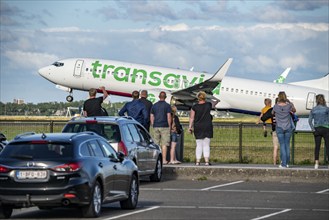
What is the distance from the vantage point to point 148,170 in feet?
75.6

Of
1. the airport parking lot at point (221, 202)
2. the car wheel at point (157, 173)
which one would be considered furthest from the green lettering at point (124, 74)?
the car wheel at point (157, 173)

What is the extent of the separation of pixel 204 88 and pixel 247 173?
34.5 m

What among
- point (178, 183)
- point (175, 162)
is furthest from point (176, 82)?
point (178, 183)

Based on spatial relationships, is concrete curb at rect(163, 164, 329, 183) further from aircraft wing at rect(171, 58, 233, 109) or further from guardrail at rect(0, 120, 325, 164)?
aircraft wing at rect(171, 58, 233, 109)

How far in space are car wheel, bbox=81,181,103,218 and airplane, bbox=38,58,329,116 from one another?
1593 inches

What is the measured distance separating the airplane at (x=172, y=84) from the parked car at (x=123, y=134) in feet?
109

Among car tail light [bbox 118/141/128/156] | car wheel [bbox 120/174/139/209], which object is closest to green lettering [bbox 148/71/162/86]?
car tail light [bbox 118/141/128/156]

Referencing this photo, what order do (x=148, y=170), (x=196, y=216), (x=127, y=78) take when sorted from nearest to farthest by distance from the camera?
1. (x=196, y=216)
2. (x=148, y=170)
3. (x=127, y=78)

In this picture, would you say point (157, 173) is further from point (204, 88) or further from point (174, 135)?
point (204, 88)

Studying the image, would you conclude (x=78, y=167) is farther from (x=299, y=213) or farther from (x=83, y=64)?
(x=83, y=64)

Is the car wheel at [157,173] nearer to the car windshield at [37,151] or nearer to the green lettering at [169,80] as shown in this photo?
the car windshield at [37,151]

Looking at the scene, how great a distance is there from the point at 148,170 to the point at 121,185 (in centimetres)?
642

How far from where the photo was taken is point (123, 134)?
2144cm

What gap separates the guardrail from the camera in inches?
1246
